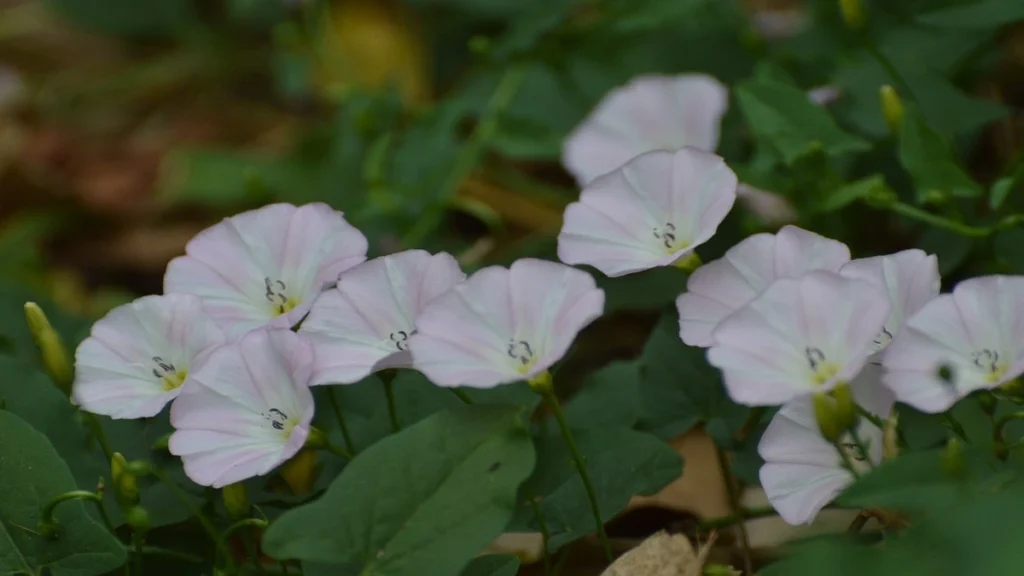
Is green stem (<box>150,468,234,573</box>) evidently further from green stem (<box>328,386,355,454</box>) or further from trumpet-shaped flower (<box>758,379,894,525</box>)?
trumpet-shaped flower (<box>758,379,894,525</box>)

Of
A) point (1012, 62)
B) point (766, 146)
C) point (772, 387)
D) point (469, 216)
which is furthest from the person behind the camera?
point (469, 216)

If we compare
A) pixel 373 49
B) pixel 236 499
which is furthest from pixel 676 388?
pixel 373 49

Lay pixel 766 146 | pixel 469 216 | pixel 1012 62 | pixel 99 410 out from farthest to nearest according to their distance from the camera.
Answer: pixel 469 216 < pixel 1012 62 < pixel 766 146 < pixel 99 410

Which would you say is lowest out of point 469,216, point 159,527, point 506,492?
point 469,216

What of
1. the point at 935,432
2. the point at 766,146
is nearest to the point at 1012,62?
the point at 766,146

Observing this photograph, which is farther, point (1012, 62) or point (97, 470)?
point (1012, 62)

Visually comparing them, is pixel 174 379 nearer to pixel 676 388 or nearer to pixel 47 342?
pixel 47 342

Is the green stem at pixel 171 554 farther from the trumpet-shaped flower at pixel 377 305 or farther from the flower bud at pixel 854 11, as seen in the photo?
the flower bud at pixel 854 11

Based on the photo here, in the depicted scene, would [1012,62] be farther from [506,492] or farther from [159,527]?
[159,527]
